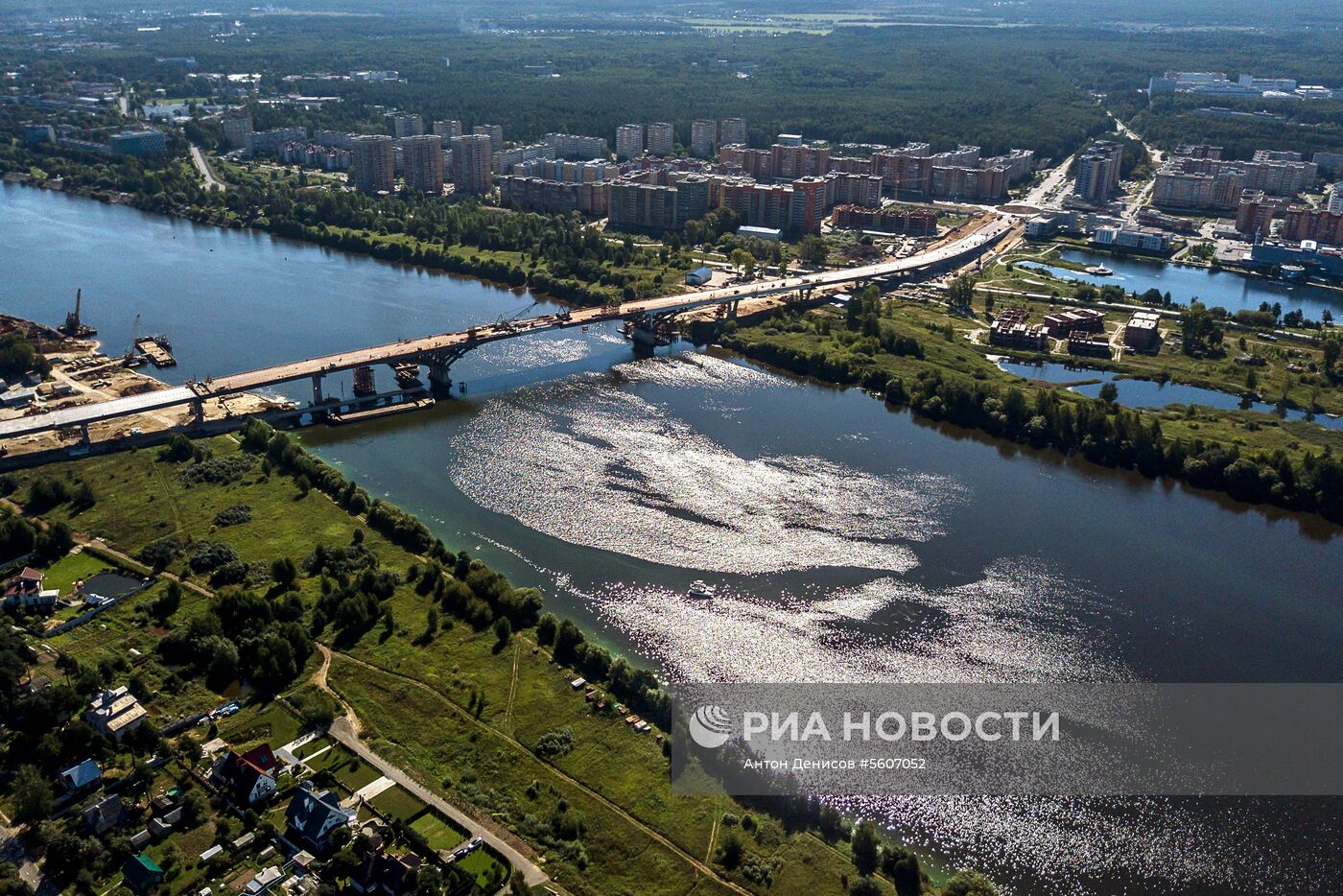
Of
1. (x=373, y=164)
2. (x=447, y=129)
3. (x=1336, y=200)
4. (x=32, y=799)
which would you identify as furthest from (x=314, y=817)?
(x=447, y=129)

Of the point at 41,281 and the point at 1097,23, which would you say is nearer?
the point at 41,281

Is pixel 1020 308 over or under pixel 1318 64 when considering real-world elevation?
under

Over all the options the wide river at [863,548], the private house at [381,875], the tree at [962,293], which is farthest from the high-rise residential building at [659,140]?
the private house at [381,875]

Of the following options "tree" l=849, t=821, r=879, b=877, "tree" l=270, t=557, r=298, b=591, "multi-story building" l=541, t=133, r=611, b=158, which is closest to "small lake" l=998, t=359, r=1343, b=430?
"tree" l=849, t=821, r=879, b=877

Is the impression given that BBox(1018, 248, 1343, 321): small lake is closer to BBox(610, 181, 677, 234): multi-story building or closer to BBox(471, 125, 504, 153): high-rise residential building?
BBox(610, 181, 677, 234): multi-story building

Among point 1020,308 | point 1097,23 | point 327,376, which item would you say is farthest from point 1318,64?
point 327,376

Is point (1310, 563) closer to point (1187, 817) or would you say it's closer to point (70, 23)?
point (1187, 817)
